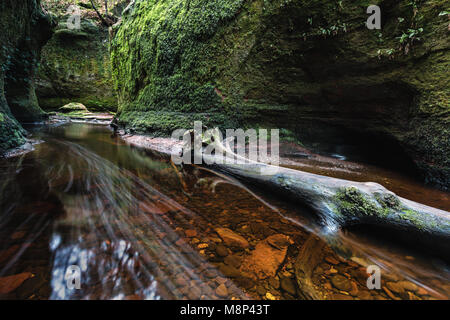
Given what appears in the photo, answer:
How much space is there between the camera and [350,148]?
4.88 meters

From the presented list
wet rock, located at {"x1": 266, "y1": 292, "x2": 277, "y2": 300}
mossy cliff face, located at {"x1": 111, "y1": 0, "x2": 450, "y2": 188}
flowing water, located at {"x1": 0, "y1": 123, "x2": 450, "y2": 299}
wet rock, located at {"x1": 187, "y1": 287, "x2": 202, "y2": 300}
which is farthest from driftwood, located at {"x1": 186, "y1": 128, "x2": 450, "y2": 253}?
mossy cliff face, located at {"x1": 111, "y1": 0, "x2": 450, "y2": 188}

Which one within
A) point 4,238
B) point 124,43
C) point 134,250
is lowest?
point 134,250

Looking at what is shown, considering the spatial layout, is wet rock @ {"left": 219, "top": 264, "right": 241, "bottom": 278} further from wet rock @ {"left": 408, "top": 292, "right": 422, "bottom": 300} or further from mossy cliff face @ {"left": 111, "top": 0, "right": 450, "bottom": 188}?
mossy cliff face @ {"left": 111, "top": 0, "right": 450, "bottom": 188}

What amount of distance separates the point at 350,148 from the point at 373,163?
2.21 feet

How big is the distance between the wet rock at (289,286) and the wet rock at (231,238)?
42cm

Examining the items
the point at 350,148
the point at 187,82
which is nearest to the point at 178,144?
the point at 187,82

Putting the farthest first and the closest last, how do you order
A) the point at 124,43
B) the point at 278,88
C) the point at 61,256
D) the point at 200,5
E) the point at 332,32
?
1. the point at 124,43
2. the point at 200,5
3. the point at 278,88
4. the point at 332,32
5. the point at 61,256

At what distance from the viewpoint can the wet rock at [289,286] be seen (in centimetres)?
126

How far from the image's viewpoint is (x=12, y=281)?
1195 mm

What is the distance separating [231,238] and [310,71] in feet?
15.4

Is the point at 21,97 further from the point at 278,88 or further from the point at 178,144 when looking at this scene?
the point at 278,88

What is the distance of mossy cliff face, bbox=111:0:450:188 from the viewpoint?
A: 3.18m

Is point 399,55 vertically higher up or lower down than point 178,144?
higher up

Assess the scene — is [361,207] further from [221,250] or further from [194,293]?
[194,293]
